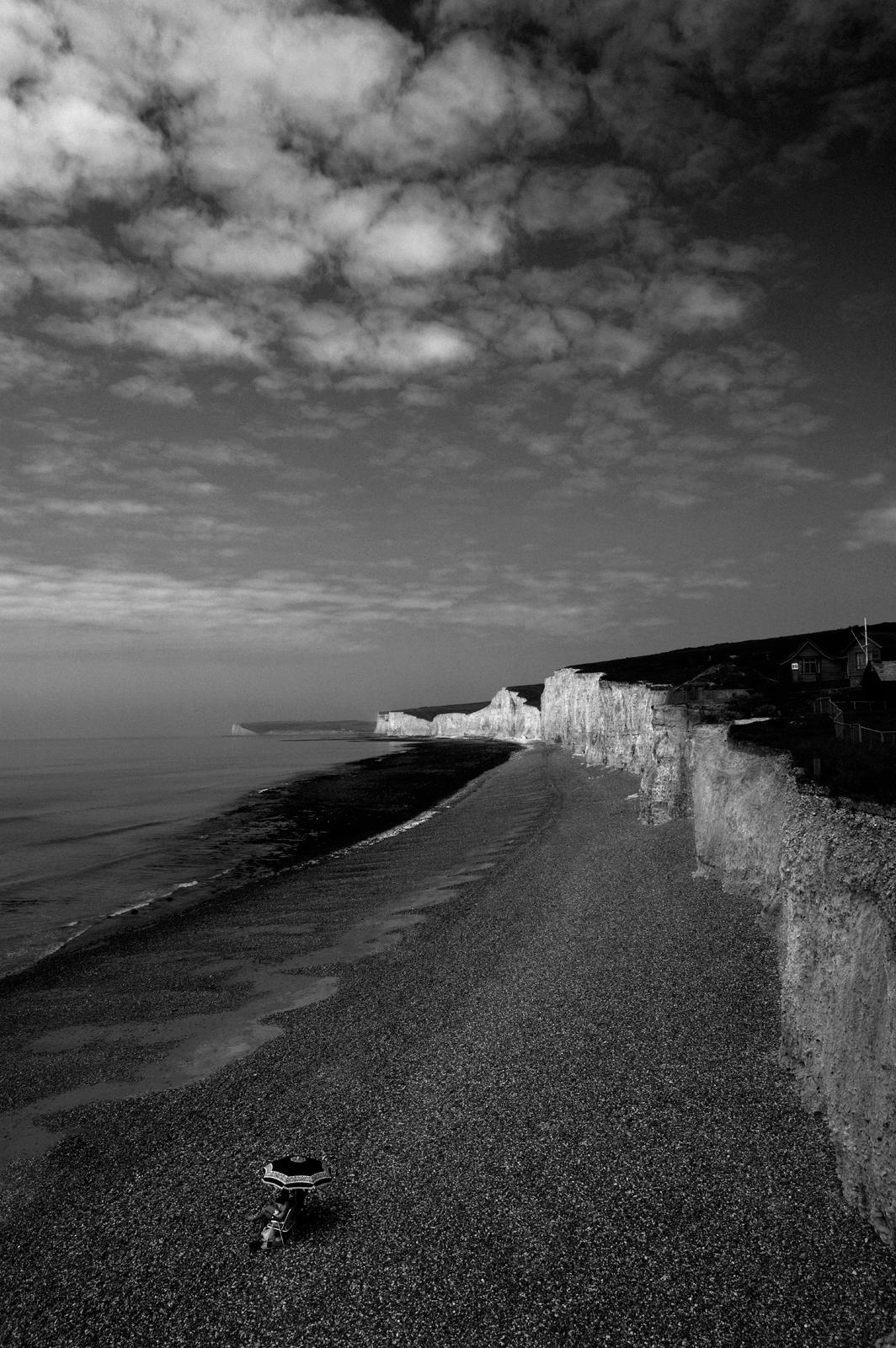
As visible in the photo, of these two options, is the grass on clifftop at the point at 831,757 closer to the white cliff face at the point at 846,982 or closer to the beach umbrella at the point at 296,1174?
the white cliff face at the point at 846,982

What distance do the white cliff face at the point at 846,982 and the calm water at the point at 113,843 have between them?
22.1 meters

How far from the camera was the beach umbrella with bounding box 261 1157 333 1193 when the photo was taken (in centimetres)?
872

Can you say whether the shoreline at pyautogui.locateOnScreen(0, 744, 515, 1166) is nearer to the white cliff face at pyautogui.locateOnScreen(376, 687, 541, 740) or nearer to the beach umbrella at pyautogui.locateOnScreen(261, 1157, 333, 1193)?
the beach umbrella at pyautogui.locateOnScreen(261, 1157, 333, 1193)

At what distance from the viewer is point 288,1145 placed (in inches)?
411

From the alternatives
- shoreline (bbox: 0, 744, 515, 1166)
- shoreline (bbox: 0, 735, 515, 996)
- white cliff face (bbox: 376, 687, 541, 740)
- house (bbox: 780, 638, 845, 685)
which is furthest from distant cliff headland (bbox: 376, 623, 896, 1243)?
white cliff face (bbox: 376, 687, 541, 740)

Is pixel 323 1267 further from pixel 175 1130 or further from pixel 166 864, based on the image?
pixel 166 864

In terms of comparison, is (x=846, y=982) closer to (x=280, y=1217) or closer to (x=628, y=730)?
(x=280, y=1217)

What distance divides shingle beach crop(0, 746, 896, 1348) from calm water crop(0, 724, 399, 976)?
11822mm

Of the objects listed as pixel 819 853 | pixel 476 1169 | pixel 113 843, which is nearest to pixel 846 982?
pixel 819 853

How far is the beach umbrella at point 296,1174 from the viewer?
872cm

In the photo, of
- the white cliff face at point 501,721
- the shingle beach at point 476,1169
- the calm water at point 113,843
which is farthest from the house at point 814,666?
the white cliff face at point 501,721

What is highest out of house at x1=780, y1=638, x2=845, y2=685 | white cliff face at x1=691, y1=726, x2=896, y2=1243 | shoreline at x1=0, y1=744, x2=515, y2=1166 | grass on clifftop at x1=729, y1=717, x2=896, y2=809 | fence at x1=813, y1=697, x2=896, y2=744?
house at x1=780, y1=638, x2=845, y2=685

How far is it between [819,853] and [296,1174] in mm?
8627

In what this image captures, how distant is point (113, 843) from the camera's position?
137 feet
